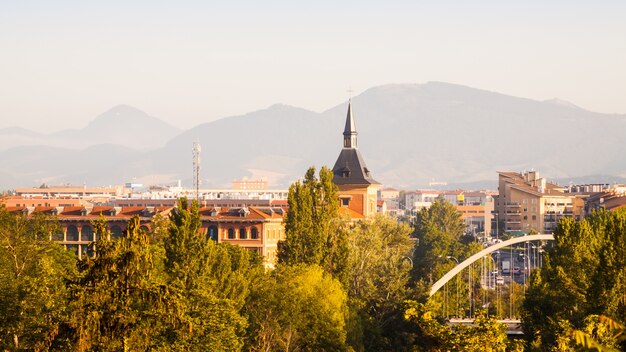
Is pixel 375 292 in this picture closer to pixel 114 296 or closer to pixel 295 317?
pixel 295 317

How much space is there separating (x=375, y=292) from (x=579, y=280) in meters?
22.0

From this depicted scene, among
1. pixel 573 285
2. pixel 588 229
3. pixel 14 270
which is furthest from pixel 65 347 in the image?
pixel 588 229

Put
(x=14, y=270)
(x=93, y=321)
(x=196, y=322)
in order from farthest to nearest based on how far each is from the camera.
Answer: (x=14, y=270) < (x=196, y=322) < (x=93, y=321)

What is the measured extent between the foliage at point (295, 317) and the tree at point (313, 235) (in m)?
12.7

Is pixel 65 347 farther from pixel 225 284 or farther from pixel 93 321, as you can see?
pixel 225 284

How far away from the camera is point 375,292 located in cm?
11812

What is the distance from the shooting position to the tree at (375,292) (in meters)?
110

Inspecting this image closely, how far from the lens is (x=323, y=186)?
397 ft

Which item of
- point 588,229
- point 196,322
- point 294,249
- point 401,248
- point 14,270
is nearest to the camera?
point 196,322

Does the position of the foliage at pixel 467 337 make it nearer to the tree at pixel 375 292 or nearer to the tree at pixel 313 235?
the tree at pixel 375 292

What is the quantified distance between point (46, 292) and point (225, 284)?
2523 cm

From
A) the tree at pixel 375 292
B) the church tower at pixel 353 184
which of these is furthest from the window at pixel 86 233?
the tree at pixel 375 292

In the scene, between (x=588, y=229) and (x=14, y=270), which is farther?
(x=588, y=229)

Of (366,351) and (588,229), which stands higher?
(588,229)
